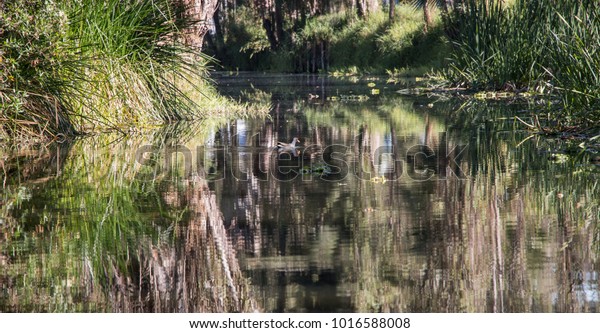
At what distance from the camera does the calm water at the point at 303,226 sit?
468 centimetres

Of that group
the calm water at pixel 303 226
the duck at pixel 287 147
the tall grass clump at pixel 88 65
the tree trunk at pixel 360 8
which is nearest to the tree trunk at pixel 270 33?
the tree trunk at pixel 360 8

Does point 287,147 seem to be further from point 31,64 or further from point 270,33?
point 270,33

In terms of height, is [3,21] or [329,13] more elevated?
[329,13]

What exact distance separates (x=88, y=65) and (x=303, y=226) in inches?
278

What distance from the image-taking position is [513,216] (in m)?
6.57

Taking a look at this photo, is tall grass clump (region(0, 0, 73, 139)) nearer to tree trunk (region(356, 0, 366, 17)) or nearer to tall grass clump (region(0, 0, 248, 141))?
tall grass clump (region(0, 0, 248, 141))

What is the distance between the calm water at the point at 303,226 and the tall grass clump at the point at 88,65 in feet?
2.39

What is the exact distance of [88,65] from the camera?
42.2 ft

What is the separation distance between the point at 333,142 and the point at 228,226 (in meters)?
5.87

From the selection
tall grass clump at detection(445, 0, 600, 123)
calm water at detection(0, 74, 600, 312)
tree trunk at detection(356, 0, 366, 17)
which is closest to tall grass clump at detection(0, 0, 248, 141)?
calm water at detection(0, 74, 600, 312)
